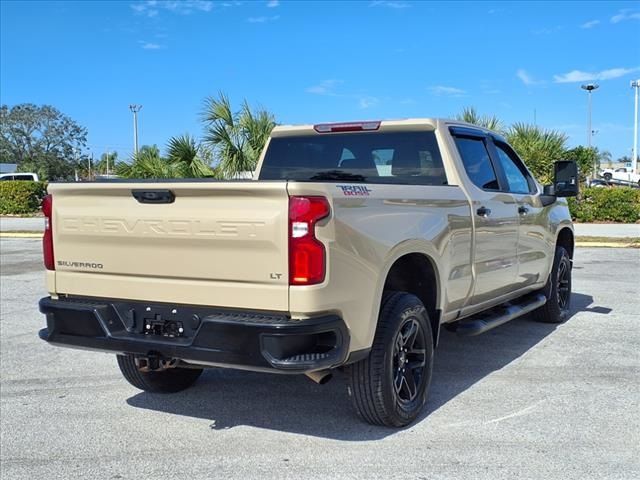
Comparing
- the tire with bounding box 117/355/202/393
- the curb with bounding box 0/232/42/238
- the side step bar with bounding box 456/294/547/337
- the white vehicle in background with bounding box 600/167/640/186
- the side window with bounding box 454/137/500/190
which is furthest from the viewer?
the white vehicle in background with bounding box 600/167/640/186

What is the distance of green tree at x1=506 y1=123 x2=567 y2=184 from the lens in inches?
720

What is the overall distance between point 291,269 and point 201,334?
25.8 inches

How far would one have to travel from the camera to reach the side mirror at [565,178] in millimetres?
6328

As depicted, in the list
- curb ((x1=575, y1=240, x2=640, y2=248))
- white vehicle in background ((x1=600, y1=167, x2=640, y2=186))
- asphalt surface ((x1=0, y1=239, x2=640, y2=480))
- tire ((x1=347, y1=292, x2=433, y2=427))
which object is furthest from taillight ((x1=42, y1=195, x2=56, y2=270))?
white vehicle in background ((x1=600, y1=167, x2=640, y2=186))

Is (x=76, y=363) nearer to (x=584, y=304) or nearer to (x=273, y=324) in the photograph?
(x=273, y=324)

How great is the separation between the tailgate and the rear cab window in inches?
62.5

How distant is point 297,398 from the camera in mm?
4848

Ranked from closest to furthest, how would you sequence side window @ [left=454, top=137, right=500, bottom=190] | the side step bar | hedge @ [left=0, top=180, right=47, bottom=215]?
the side step bar < side window @ [left=454, top=137, right=500, bottom=190] < hedge @ [left=0, top=180, right=47, bottom=215]

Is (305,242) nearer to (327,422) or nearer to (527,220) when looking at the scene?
(327,422)

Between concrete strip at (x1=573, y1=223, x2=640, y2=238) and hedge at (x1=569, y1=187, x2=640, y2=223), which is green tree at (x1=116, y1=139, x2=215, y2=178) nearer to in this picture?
concrete strip at (x1=573, y1=223, x2=640, y2=238)

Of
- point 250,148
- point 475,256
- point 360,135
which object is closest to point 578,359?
point 475,256

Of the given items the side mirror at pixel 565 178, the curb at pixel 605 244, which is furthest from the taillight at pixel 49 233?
the curb at pixel 605 244

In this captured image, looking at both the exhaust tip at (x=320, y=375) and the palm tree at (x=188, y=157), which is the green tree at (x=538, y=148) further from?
the exhaust tip at (x=320, y=375)

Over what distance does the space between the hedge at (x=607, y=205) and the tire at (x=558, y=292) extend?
46.9 feet
